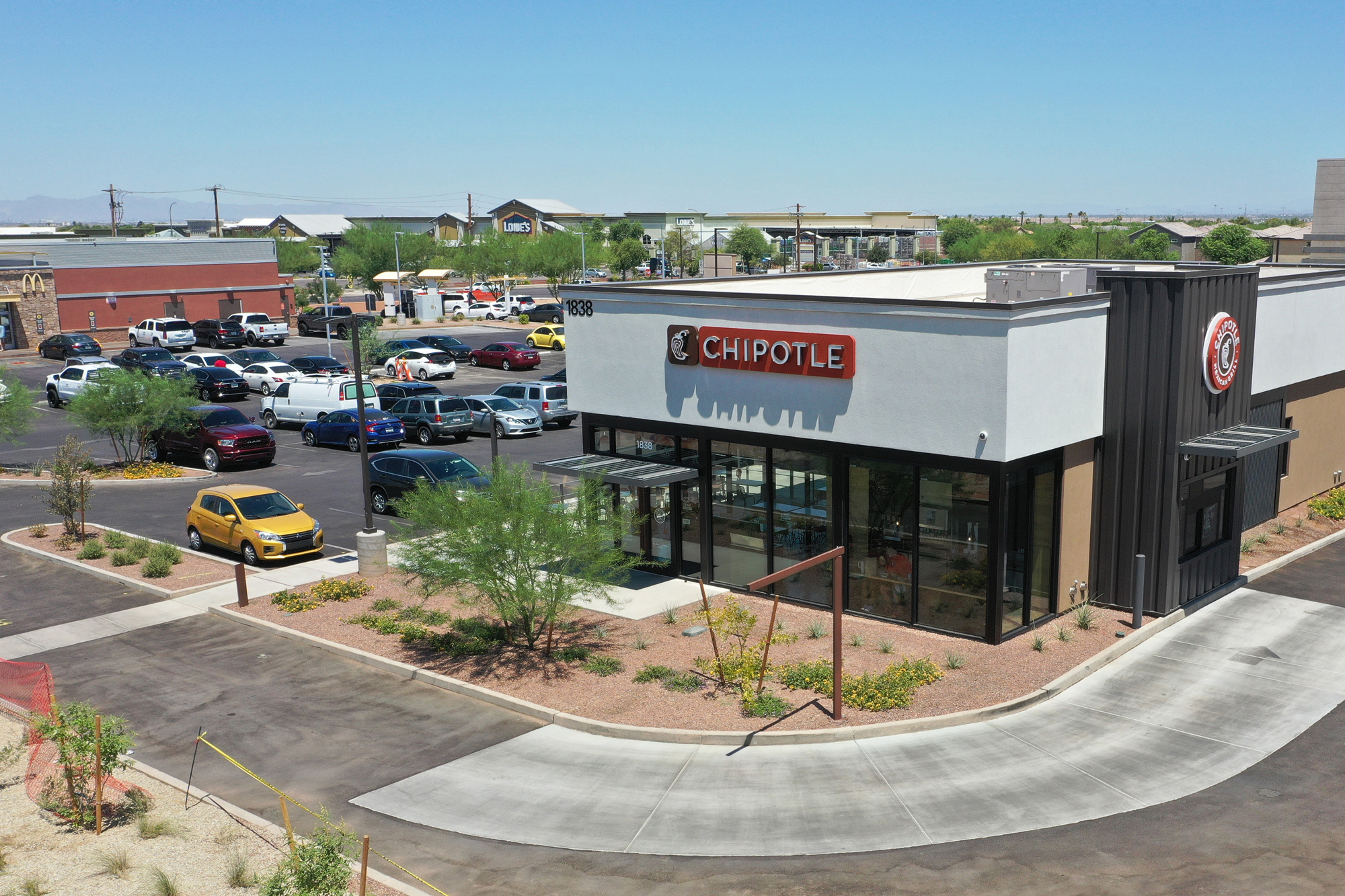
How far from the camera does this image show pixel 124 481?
33.4 meters

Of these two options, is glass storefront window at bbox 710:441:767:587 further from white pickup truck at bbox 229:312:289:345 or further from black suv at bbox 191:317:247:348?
white pickup truck at bbox 229:312:289:345

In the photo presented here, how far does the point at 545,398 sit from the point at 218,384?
51.1 ft

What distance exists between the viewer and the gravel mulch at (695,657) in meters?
16.2

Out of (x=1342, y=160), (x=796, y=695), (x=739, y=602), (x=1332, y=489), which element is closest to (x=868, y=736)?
(x=796, y=695)

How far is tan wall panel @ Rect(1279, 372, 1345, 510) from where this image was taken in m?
26.4

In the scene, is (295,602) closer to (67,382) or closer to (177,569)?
(177,569)

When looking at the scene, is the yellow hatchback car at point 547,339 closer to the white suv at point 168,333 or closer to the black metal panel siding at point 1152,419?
the white suv at point 168,333

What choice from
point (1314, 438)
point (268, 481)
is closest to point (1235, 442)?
point (1314, 438)

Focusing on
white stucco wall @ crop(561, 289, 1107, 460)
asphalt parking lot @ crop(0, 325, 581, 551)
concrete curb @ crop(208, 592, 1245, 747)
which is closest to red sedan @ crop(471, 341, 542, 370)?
asphalt parking lot @ crop(0, 325, 581, 551)

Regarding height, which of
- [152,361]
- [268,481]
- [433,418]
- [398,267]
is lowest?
[268,481]

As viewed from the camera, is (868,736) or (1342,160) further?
(1342,160)

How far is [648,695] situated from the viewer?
55.6ft

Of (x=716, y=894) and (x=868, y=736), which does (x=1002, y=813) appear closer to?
(x=868, y=736)

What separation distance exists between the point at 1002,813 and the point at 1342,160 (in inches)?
1394
